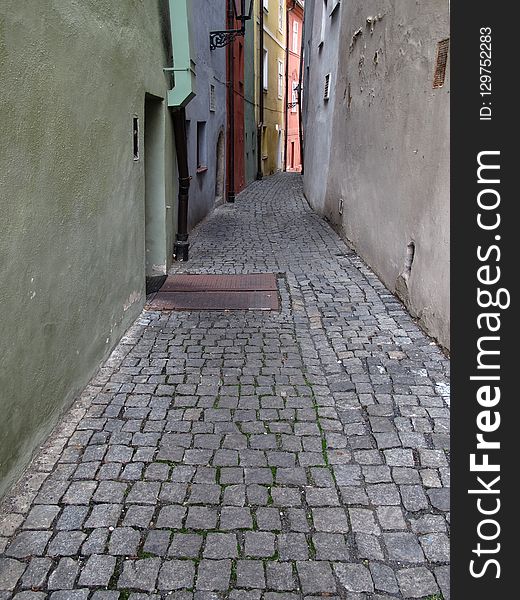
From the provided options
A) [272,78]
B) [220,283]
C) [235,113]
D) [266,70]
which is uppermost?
[272,78]

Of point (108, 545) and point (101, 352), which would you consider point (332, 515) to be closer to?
point (108, 545)

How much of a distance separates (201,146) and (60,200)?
8583mm

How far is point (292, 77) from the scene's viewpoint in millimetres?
33250

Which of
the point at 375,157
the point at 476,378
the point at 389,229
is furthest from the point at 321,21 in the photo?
the point at 476,378

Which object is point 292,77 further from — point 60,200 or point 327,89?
point 60,200

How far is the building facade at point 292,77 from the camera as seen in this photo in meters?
31.3

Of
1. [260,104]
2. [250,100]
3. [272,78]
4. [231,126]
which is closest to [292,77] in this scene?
[272,78]

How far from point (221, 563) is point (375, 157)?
601cm

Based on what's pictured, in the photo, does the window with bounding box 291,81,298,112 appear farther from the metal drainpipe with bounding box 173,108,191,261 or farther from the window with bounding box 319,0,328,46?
the metal drainpipe with bounding box 173,108,191,261

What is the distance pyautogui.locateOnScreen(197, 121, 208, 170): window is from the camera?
11669mm

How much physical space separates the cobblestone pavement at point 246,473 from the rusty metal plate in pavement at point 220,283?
132 centimetres

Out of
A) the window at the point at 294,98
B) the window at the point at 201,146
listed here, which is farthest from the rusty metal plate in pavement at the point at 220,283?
the window at the point at 294,98

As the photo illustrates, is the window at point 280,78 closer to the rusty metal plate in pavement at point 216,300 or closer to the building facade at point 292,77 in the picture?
the building facade at point 292,77

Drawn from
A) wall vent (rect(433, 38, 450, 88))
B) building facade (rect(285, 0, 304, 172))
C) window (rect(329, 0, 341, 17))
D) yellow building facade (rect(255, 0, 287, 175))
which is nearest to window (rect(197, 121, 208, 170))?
window (rect(329, 0, 341, 17))
